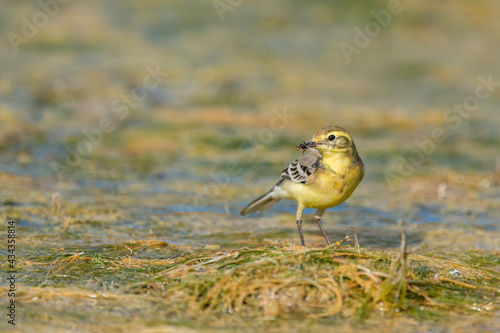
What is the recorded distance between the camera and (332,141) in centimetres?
692

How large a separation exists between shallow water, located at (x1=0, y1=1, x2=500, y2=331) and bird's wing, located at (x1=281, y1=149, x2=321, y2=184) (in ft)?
2.33

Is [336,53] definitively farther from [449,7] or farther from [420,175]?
[420,175]

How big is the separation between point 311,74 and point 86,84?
494 centimetres

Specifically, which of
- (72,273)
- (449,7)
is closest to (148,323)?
(72,273)

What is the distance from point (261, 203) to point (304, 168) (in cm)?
103

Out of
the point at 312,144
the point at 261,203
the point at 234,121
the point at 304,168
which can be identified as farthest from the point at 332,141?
the point at 234,121

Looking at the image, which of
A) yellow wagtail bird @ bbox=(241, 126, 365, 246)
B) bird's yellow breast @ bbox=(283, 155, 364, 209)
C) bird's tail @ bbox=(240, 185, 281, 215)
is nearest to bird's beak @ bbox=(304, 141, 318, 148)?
yellow wagtail bird @ bbox=(241, 126, 365, 246)

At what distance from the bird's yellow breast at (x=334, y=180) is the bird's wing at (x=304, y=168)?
0.09 metres

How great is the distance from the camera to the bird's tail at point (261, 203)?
805cm

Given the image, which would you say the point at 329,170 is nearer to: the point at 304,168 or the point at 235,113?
the point at 304,168

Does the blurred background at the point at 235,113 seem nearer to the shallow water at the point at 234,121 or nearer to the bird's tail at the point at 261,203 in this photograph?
the shallow water at the point at 234,121

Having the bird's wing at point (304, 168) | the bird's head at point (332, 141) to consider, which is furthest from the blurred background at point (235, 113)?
the bird's head at point (332, 141)

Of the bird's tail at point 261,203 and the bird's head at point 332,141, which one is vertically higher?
the bird's head at point 332,141

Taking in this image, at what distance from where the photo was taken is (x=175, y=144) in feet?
41.2
